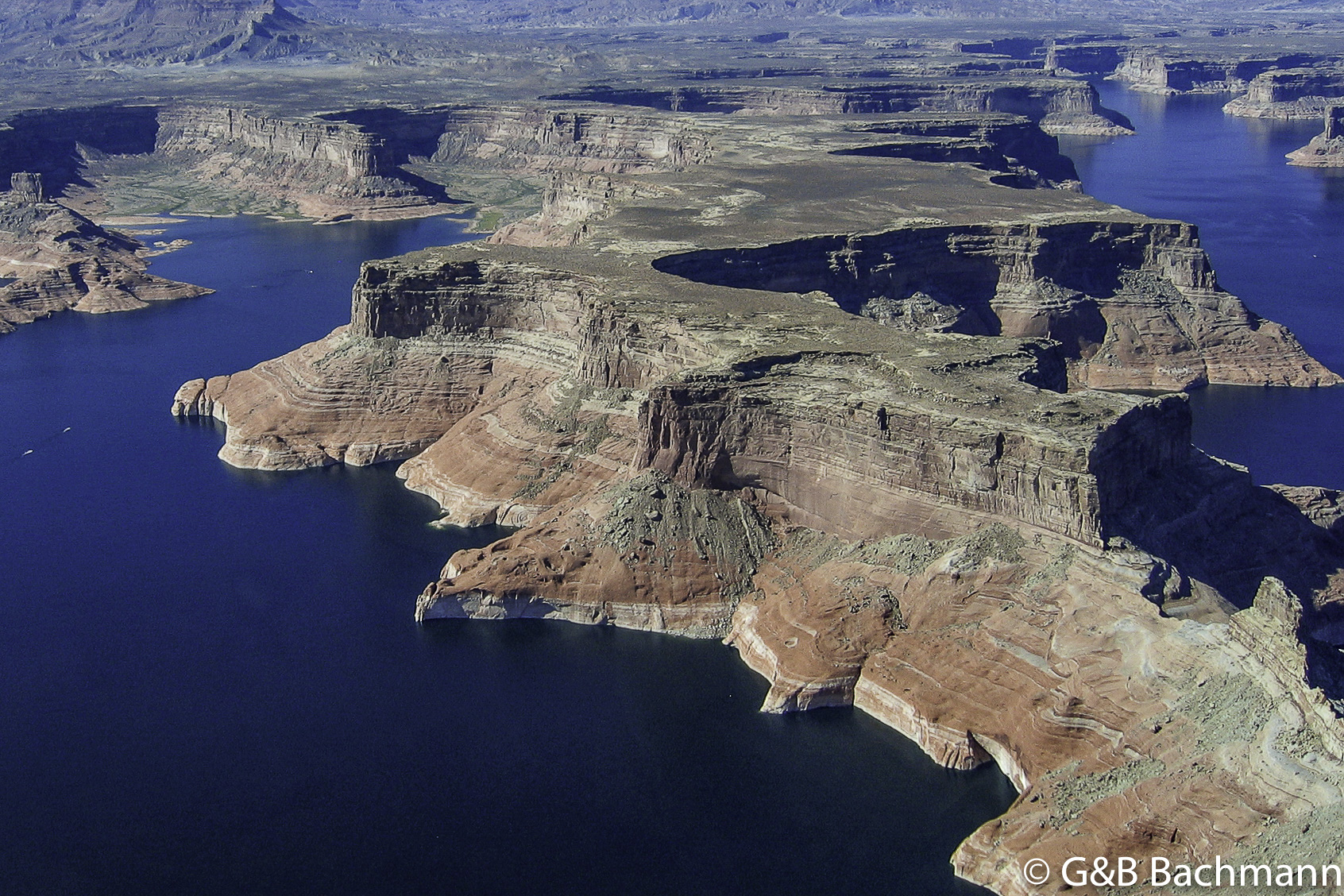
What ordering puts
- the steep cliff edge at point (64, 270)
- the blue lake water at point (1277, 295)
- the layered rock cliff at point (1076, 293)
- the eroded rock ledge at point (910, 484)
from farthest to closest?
the steep cliff edge at point (64, 270)
the layered rock cliff at point (1076, 293)
the blue lake water at point (1277, 295)
the eroded rock ledge at point (910, 484)

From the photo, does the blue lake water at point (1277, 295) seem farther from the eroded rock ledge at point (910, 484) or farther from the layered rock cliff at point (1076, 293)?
the eroded rock ledge at point (910, 484)

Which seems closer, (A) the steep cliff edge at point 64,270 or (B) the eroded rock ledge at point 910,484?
(B) the eroded rock ledge at point 910,484

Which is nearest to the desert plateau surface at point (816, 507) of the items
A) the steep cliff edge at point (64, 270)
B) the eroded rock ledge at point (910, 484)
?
the eroded rock ledge at point (910, 484)

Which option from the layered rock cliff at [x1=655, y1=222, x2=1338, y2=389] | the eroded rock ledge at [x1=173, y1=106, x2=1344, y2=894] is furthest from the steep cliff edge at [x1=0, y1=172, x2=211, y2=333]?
the layered rock cliff at [x1=655, y1=222, x2=1338, y2=389]

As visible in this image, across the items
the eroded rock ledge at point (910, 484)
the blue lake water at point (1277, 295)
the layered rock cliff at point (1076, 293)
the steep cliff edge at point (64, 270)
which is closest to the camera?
the eroded rock ledge at point (910, 484)

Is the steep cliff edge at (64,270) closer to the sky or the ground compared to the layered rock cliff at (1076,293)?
closer to the ground

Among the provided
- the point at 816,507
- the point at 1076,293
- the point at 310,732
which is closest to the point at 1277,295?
the point at 1076,293

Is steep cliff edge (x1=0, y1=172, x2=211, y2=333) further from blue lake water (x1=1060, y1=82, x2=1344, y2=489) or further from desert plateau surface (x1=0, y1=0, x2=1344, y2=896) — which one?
blue lake water (x1=1060, y1=82, x2=1344, y2=489)

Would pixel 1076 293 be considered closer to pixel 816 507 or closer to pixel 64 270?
pixel 816 507
